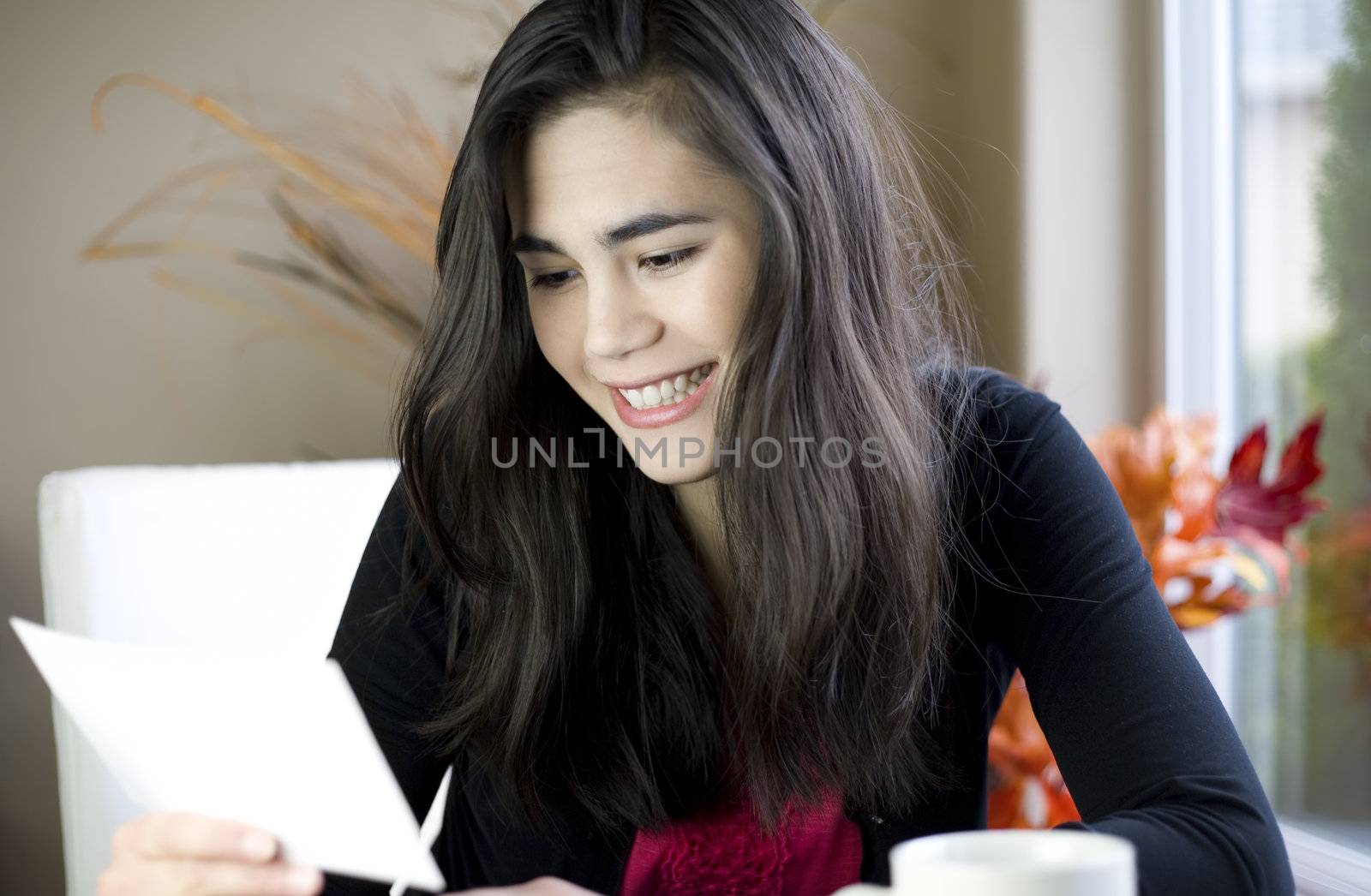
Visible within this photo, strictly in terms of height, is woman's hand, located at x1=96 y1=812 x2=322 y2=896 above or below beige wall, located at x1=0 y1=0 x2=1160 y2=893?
below

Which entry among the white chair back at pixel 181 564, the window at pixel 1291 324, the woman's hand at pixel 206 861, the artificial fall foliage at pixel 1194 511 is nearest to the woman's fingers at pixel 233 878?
the woman's hand at pixel 206 861

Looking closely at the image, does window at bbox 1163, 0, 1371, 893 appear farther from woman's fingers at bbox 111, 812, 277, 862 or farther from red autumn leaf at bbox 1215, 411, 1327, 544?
woman's fingers at bbox 111, 812, 277, 862

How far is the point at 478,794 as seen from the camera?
3.79ft

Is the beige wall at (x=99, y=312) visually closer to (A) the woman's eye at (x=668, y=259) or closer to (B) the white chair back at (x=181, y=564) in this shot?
(B) the white chair back at (x=181, y=564)

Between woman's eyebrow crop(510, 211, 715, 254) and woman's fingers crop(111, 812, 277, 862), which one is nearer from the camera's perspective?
woman's fingers crop(111, 812, 277, 862)

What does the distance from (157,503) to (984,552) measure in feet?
2.86

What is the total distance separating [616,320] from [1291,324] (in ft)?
4.42

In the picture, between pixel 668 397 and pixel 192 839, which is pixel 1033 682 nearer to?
pixel 668 397

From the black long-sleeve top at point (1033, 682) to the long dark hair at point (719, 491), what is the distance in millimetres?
36

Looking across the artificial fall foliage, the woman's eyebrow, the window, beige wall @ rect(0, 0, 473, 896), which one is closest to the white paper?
the woman's eyebrow

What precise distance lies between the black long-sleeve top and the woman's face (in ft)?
0.96

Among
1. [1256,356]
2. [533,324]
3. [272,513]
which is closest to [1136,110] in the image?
[1256,356]

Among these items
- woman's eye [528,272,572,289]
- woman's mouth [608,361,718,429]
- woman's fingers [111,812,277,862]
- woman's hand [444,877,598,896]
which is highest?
woman's eye [528,272,572,289]

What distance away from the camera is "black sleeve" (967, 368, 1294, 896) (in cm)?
81
